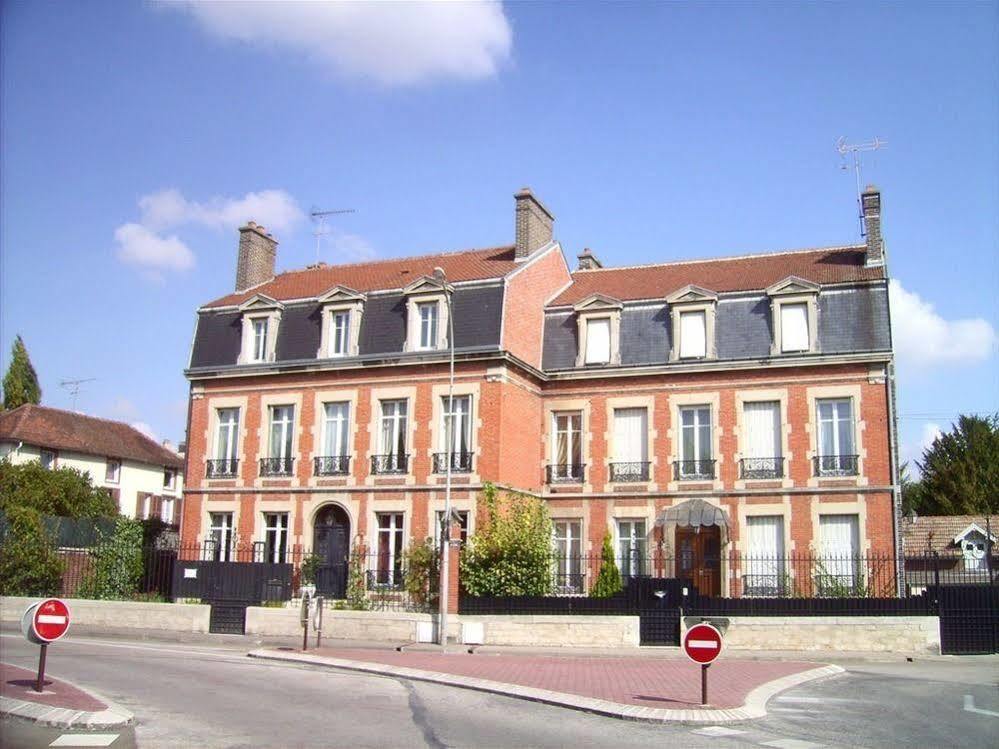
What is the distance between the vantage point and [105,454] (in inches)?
1946

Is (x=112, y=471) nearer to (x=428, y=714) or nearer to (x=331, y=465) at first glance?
(x=331, y=465)

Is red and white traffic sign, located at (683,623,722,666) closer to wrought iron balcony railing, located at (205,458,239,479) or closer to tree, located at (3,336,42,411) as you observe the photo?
wrought iron balcony railing, located at (205,458,239,479)

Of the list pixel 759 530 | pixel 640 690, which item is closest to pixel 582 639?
pixel 640 690

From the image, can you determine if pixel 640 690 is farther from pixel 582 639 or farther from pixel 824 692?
pixel 582 639

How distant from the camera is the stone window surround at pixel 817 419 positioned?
27.2m

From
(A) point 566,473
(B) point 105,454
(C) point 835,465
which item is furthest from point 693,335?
(B) point 105,454

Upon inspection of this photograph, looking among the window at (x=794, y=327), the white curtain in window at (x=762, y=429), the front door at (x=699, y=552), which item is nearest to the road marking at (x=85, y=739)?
the front door at (x=699, y=552)

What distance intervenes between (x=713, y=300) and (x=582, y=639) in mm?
11921

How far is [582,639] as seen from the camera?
70.7ft

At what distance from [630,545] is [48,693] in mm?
19369

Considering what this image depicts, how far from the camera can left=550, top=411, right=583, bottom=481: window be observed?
30219mm

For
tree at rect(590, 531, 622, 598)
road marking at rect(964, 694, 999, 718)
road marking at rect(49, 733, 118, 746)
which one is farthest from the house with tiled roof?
road marking at rect(49, 733, 118, 746)

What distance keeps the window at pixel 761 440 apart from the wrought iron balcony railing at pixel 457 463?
7774 millimetres

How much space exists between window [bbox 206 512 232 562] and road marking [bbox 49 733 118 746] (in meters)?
20.5
